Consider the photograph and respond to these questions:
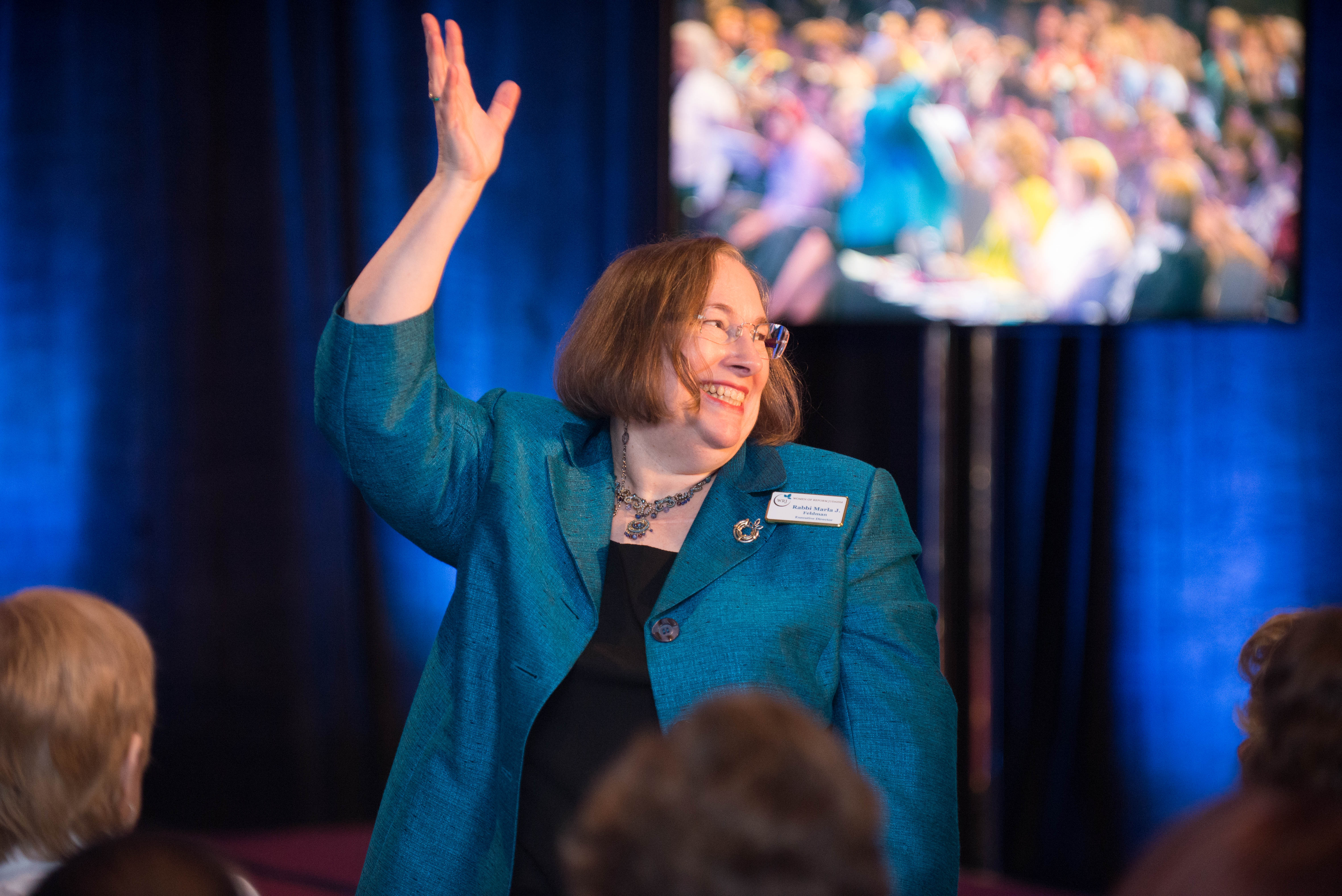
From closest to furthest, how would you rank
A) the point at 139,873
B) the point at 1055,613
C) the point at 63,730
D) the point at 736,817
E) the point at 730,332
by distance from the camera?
1. the point at 736,817
2. the point at 139,873
3. the point at 63,730
4. the point at 730,332
5. the point at 1055,613

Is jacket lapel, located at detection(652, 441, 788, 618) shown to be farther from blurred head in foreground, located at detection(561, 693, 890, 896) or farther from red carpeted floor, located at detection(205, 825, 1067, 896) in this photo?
red carpeted floor, located at detection(205, 825, 1067, 896)

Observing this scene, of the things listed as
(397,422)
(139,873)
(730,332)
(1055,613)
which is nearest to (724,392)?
(730,332)

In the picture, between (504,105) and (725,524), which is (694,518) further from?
(504,105)

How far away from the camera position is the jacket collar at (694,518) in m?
1.60

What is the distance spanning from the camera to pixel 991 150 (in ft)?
10.9

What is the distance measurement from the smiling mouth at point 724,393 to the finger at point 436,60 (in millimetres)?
538

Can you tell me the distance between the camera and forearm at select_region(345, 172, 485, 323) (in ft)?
4.97

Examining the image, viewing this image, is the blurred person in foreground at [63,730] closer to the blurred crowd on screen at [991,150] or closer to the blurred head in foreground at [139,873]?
A: the blurred head in foreground at [139,873]

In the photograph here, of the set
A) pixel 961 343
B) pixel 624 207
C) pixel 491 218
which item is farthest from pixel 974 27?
pixel 491 218

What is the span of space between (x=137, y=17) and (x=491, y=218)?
1.21 meters

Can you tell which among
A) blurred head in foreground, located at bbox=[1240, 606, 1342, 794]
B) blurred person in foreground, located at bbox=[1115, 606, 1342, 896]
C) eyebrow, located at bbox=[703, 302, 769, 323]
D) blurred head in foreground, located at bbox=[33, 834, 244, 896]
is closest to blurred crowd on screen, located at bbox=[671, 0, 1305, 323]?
eyebrow, located at bbox=[703, 302, 769, 323]

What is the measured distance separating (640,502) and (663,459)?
7 cm

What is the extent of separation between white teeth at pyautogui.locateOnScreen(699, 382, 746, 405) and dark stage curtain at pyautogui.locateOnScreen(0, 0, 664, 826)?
84.2 inches

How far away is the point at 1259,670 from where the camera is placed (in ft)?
4.50
